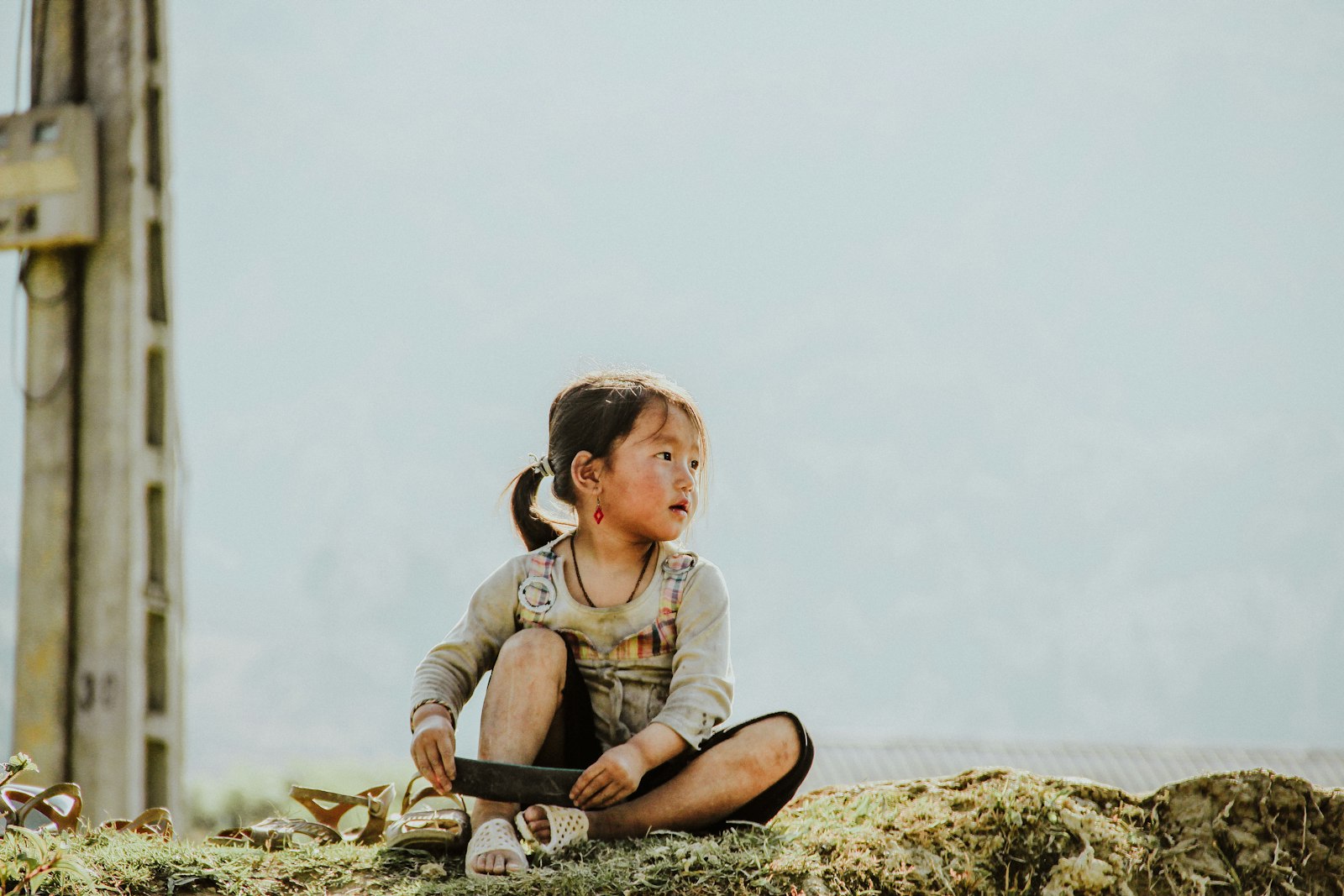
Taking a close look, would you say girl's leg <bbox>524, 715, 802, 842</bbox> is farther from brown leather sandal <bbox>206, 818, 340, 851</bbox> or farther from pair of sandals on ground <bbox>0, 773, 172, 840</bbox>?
pair of sandals on ground <bbox>0, 773, 172, 840</bbox>

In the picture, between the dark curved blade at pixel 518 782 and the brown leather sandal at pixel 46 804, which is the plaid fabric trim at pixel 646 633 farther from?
the brown leather sandal at pixel 46 804

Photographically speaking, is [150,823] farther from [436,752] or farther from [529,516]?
[529,516]

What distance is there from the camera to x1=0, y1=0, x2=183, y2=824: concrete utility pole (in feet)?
20.2

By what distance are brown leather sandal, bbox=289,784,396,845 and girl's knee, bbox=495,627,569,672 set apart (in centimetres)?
58

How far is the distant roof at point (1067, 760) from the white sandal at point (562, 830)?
23.3 feet

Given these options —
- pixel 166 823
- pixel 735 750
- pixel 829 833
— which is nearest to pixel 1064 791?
pixel 829 833

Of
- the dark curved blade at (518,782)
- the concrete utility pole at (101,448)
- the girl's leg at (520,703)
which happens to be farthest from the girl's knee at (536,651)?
the concrete utility pole at (101,448)

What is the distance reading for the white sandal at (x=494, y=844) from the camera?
7.75 ft

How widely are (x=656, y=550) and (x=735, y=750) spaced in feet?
1.72

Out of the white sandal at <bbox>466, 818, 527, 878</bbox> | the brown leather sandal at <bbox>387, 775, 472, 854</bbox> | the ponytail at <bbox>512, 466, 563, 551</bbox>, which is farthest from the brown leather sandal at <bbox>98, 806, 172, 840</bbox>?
the ponytail at <bbox>512, 466, 563, 551</bbox>

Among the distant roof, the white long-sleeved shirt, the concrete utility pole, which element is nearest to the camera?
the white long-sleeved shirt

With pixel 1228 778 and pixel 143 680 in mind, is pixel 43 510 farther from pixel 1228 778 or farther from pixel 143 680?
pixel 1228 778

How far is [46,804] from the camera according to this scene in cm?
270

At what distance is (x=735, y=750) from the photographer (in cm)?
264
